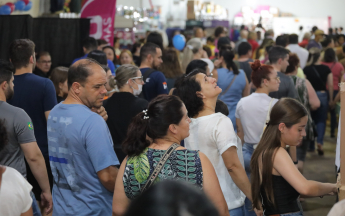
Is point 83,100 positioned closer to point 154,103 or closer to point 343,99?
point 154,103

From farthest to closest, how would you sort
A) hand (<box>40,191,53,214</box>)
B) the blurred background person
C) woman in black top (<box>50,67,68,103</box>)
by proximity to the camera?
the blurred background person, woman in black top (<box>50,67,68,103</box>), hand (<box>40,191,53,214</box>)

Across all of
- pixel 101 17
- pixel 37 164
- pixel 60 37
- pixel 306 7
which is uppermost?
pixel 306 7

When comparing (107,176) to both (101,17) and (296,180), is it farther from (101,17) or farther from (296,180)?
(101,17)

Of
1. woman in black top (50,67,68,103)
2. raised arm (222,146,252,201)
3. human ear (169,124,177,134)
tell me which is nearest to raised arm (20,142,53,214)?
human ear (169,124,177,134)

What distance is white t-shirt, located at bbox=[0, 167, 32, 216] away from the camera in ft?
5.06

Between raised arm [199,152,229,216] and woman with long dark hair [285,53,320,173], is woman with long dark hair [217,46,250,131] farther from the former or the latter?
raised arm [199,152,229,216]

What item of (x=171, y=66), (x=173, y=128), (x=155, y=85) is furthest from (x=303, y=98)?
(x=173, y=128)

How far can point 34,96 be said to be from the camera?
3.04 meters

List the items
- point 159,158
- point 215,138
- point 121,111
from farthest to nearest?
point 121,111, point 215,138, point 159,158

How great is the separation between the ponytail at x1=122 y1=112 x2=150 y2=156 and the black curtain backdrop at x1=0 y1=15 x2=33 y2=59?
11.8 feet

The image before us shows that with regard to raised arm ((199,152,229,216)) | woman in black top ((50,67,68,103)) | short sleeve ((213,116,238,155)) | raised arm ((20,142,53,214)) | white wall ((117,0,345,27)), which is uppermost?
white wall ((117,0,345,27))

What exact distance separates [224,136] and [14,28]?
3745 mm

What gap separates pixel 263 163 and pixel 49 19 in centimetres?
443

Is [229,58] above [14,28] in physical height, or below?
below
